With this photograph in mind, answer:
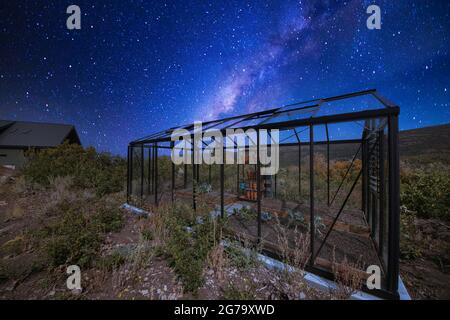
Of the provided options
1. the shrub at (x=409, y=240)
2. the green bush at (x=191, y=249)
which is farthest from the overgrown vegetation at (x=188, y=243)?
the shrub at (x=409, y=240)

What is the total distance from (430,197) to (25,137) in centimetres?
3098

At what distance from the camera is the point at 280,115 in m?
5.11

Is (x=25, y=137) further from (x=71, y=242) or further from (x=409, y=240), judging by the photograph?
(x=409, y=240)

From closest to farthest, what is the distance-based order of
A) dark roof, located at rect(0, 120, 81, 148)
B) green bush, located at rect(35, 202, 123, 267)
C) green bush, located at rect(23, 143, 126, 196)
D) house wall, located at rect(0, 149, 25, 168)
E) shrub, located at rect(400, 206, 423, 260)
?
green bush, located at rect(35, 202, 123, 267), shrub, located at rect(400, 206, 423, 260), green bush, located at rect(23, 143, 126, 196), house wall, located at rect(0, 149, 25, 168), dark roof, located at rect(0, 120, 81, 148)

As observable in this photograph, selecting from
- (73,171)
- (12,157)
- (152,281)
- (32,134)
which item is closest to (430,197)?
(152,281)

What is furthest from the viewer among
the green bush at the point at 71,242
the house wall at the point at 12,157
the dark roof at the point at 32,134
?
the dark roof at the point at 32,134

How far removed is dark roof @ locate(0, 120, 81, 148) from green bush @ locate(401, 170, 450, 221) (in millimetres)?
25690

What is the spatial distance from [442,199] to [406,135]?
59.8ft

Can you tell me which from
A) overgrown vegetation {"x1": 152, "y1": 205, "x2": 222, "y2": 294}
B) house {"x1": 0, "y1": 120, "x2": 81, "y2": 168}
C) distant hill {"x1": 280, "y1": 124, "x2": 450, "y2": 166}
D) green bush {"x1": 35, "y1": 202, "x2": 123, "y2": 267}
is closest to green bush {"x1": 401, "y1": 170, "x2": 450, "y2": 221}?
overgrown vegetation {"x1": 152, "y1": 205, "x2": 222, "y2": 294}

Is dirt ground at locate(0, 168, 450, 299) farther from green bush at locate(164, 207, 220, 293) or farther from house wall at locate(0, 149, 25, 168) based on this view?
house wall at locate(0, 149, 25, 168)

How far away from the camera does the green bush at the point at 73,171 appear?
8.59 metres

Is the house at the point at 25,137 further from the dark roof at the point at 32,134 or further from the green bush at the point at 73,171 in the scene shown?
the green bush at the point at 73,171

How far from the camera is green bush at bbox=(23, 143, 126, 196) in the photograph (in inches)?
338
